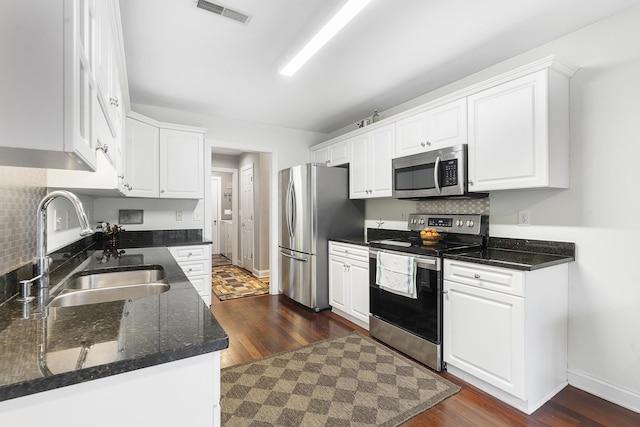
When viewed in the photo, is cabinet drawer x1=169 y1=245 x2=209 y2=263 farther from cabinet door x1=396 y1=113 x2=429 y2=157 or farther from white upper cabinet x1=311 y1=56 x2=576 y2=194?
white upper cabinet x1=311 y1=56 x2=576 y2=194

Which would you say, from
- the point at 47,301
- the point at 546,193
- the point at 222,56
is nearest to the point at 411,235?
the point at 546,193

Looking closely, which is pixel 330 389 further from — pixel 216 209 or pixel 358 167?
pixel 216 209

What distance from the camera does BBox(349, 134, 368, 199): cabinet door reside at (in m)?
3.47

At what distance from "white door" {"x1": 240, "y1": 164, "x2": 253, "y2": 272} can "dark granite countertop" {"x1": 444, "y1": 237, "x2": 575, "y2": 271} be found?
4256 millimetres

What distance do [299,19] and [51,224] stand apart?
1984 millimetres

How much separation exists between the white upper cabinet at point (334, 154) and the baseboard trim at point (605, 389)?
2797 mm

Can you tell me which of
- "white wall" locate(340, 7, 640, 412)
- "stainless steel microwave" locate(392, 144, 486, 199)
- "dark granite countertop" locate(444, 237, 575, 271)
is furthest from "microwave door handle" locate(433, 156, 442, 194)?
"white wall" locate(340, 7, 640, 412)

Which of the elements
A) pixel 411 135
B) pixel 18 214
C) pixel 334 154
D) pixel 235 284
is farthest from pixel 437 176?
pixel 235 284

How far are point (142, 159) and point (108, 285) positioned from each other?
188cm

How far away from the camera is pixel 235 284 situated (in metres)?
4.97

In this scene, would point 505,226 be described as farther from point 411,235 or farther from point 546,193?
point 411,235

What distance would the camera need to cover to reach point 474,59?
8.25ft

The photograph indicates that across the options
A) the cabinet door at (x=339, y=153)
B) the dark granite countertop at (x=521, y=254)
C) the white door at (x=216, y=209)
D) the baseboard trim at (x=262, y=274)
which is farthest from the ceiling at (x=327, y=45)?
the white door at (x=216, y=209)

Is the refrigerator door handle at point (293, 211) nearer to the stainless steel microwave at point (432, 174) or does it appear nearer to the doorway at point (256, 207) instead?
the doorway at point (256, 207)
